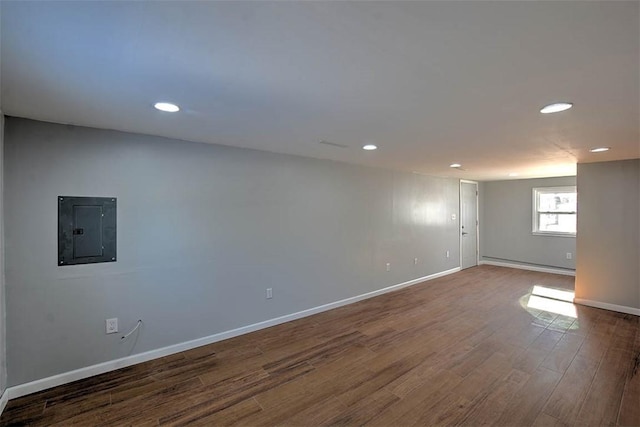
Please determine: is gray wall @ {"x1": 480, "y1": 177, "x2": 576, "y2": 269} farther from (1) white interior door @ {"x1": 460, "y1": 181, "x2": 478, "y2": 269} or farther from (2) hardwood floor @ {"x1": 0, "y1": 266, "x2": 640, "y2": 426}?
(2) hardwood floor @ {"x1": 0, "y1": 266, "x2": 640, "y2": 426}

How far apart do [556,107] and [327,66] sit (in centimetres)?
171

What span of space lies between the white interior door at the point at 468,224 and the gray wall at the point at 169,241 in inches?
132

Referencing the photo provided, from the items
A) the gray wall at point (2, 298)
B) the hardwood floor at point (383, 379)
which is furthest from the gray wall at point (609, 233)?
the gray wall at point (2, 298)

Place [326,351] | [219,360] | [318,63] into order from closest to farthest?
1. [318,63]
2. [219,360]
3. [326,351]

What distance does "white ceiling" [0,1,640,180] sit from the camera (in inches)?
42.8

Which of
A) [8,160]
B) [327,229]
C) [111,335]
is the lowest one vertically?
[111,335]

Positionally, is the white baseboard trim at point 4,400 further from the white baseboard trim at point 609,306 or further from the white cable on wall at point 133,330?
the white baseboard trim at point 609,306

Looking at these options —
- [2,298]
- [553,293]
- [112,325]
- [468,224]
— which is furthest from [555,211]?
[2,298]

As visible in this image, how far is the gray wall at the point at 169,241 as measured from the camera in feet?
7.82

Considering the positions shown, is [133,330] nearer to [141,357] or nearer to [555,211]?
[141,357]

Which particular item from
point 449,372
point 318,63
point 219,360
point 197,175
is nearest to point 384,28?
point 318,63

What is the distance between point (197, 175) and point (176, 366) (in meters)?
1.92

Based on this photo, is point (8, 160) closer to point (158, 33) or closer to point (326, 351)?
point (158, 33)

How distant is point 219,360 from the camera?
292 centimetres
